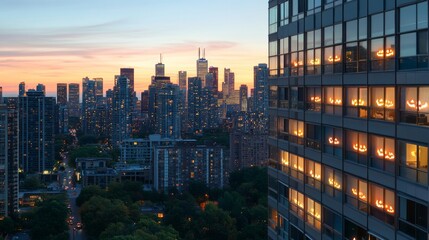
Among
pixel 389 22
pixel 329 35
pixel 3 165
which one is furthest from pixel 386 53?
pixel 3 165

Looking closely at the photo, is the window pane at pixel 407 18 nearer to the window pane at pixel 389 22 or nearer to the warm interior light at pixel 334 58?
the window pane at pixel 389 22

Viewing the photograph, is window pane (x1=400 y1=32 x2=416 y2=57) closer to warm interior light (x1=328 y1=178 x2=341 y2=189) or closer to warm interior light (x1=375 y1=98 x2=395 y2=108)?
warm interior light (x1=375 y1=98 x2=395 y2=108)

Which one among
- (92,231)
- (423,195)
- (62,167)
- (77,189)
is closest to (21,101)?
(62,167)

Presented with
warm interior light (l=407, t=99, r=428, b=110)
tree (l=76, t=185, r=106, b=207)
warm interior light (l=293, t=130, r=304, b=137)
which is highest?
warm interior light (l=407, t=99, r=428, b=110)

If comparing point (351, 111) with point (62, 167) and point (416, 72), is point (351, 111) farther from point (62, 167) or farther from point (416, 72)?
point (62, 167)

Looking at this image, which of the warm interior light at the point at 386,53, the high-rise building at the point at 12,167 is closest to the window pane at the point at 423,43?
the warm interior light at the point at 386,53

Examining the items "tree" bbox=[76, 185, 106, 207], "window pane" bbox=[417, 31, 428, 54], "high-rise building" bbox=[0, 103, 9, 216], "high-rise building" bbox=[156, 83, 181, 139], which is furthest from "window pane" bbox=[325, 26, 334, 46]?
"high-rise building" bbox=[156, 83, 181, 139]
